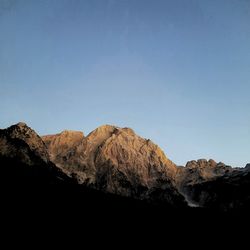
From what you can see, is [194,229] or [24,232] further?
[194,229]

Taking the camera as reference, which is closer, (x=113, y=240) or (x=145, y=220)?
(x=113, y=240)

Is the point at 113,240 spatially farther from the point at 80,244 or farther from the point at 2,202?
the point at 2,202

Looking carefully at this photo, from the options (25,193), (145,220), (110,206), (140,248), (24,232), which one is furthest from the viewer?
(110,206)

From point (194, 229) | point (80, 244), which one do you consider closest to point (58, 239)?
point (80, 244)

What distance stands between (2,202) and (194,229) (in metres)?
59.4

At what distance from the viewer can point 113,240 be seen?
8981 centimetres

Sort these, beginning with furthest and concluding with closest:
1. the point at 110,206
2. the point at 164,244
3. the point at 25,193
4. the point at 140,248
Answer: the point at 110,206, the point at 25,193, the point at 164,244, the point at 140,248

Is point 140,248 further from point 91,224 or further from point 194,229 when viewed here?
point 194,229

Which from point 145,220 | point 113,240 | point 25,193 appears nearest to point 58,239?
point 113,240

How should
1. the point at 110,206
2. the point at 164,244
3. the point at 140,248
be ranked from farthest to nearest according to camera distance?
the point at 110,206 < the point at 164,244 < the point at 140,248

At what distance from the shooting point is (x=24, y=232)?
77375mm

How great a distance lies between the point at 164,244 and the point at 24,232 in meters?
35.5

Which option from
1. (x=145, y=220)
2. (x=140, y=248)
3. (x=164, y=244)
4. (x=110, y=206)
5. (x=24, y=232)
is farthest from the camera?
(x=110, y=206)

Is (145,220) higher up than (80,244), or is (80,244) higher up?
(145,220)
